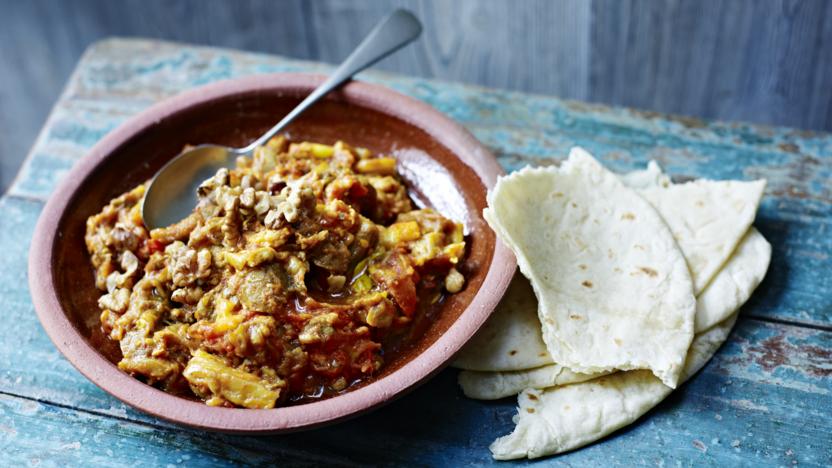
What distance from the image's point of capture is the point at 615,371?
2.83 meters

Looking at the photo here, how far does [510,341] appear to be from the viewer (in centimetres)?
292

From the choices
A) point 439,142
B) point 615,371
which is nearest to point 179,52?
point 439,142

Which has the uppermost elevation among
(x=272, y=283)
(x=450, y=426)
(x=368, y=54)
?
(x=368, y=54)

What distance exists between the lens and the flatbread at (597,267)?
2.75 meters

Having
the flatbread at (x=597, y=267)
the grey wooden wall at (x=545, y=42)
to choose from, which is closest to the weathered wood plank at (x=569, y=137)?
the flatbread at (x=597, y=267)

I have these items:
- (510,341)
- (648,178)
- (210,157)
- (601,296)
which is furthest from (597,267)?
(210,157)

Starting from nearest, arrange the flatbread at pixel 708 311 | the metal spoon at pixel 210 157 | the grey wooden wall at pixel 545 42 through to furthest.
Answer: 1. the flatbread at pixel 708 311
2. the metal spoon at pixel 210 157
3. the grey wooden wall at pixel 545 42

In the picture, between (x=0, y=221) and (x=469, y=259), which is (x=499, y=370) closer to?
(x=469, y=259)

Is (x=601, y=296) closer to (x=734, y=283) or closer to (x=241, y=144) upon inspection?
(x=734, y=283)

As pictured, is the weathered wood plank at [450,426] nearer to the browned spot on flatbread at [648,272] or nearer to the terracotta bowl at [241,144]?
the terracotta bowl at [241,144]

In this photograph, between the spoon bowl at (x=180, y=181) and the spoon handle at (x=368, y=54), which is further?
the spoon handle at (x=368, y=54)

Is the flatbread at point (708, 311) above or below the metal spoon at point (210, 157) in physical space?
below

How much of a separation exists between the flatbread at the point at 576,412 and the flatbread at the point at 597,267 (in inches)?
4.7

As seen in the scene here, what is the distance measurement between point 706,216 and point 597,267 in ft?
1.68
